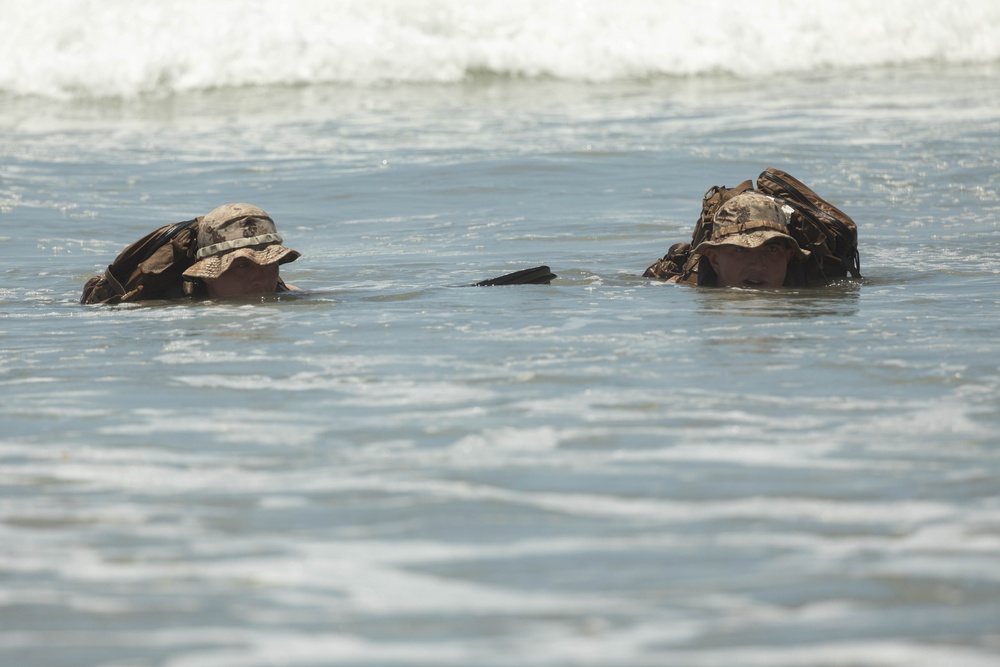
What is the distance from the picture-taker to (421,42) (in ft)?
78.2

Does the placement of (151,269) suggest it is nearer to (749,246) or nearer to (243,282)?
(243,282)

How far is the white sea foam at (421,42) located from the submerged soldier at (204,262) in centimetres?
1501

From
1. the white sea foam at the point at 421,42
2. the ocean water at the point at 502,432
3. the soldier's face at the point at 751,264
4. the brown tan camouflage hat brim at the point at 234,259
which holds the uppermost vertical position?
the white sea foam at the point at 421,42

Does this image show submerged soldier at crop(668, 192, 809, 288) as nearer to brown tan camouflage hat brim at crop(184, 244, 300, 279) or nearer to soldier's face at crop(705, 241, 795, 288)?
soldier's face at crop(705, 241, 795, 288)

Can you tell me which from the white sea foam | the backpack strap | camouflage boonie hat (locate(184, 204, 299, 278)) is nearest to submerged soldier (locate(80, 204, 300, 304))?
camouflage boonie hat (locate(184, 204, 299, 278))

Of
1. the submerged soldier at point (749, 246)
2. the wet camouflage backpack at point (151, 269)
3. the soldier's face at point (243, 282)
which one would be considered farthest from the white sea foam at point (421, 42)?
the submerged soldier at point (749, 246)

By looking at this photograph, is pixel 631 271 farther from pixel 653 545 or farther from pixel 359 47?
pixel 359 47

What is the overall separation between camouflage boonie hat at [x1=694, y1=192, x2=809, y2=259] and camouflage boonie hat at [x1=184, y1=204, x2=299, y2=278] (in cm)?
210

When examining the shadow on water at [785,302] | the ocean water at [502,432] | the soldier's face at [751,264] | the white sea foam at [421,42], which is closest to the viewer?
the ocean water at [502,432]

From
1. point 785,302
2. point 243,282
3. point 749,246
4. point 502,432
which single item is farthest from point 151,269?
point 502,432

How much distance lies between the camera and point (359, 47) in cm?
2356

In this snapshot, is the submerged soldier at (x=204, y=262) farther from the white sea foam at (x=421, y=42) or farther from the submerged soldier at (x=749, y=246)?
the white sea foam at (x=421, y=42)

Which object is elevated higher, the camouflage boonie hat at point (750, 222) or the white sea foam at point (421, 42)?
the white sea foam at point (421, 42)

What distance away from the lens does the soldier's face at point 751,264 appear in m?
8.03
